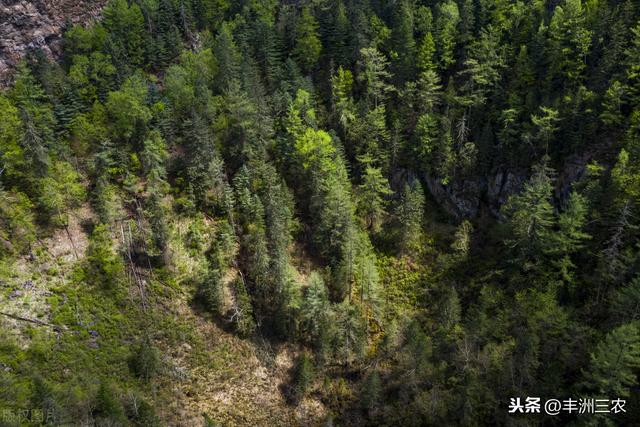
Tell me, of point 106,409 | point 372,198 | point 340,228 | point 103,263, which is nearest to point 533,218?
point 372,198

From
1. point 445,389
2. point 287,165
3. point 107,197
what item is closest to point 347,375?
point 445,389

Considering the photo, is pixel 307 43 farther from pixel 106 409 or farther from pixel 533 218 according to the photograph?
pixel 106 409

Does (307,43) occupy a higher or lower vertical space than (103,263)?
higher

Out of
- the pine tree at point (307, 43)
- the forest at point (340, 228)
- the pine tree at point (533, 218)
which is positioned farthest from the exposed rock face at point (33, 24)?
the pine tree at point (533, 218)

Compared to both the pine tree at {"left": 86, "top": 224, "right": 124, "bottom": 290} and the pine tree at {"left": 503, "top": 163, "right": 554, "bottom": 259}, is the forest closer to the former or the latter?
the pine tree at {"left": 86, "top": 224, "right": 124, "bottom": 290}

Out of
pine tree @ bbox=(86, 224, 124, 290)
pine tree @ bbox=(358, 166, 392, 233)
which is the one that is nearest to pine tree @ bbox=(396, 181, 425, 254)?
pine tree @ bbox=(358, 166, 392, 233)

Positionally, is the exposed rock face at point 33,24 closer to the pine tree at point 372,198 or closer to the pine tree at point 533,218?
the pine tree at point 372,198

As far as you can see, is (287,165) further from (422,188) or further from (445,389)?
(445,389)
